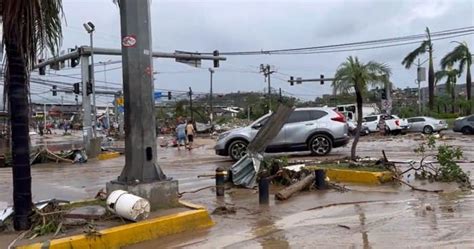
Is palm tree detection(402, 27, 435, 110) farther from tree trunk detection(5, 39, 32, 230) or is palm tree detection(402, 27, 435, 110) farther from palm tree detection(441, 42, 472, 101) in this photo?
tree trunk detection(5, 39, 32, 230)

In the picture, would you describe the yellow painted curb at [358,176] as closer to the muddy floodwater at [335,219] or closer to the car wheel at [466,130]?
the muddy floodwater at [335,219]

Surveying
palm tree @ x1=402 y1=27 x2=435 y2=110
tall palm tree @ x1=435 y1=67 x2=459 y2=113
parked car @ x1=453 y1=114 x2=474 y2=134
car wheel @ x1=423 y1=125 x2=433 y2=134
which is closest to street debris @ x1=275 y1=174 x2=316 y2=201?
parked car @ x1=453 y1=114 x2=474 y2=134

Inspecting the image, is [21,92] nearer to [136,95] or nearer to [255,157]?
[136,95]

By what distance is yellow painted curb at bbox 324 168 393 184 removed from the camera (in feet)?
40.6

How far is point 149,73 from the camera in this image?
346 inches

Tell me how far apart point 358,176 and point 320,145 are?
697 cm

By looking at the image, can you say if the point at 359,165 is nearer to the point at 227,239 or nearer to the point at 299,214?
the point at 299,214

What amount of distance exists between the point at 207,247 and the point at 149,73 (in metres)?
3.01

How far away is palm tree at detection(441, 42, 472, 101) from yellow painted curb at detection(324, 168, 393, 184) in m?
48.6

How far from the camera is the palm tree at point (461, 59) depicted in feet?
189

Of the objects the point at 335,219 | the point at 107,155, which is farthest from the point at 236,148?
the point at 335,219

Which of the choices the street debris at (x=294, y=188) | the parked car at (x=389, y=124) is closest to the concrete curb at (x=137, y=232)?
the street debris at (x=294, y=188)

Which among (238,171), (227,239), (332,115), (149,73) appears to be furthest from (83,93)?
(227,239)

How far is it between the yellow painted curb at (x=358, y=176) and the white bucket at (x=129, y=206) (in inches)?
242
